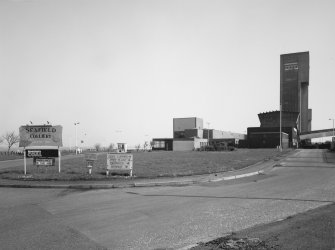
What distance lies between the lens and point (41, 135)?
19.7 m

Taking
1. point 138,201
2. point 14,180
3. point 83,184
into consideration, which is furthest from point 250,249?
point 14,180

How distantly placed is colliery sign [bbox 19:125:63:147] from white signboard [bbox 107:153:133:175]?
4.15 meters

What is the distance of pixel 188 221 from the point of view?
298 inches

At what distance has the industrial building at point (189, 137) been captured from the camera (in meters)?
97.7

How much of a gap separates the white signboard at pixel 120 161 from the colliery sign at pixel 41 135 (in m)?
4.15

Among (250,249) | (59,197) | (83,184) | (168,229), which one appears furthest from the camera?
(83,184)

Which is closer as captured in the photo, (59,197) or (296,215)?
(296,215)

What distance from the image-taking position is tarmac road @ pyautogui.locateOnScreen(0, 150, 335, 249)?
20.3ft

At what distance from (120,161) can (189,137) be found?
99065mm

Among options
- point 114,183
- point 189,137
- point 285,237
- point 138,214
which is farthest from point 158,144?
point 285,237

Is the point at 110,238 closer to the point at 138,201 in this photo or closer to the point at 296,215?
the point at 138,201

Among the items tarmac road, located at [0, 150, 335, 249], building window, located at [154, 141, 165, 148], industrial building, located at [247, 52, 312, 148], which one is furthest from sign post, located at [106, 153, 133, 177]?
building window, located at [154, 141, 165, 148]

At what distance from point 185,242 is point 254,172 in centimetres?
1565

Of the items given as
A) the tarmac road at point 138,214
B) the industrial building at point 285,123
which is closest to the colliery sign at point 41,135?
the tarmac road at point 138,214
